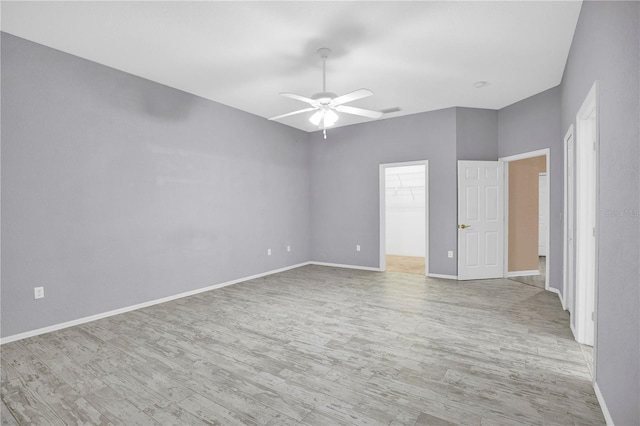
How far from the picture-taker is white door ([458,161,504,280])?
206 inches

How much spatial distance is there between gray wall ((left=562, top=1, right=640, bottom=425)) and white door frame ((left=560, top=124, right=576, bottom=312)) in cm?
135

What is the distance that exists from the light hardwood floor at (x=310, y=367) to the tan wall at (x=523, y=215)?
1.57m

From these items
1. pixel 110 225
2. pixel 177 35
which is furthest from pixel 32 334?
pixel 177 35

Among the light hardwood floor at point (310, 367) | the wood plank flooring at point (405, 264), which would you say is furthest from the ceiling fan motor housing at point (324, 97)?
the wood plank flooring at point (405, 264)

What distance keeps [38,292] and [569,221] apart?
5.71 meters

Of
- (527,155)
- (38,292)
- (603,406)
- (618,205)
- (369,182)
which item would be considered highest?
(527,155)

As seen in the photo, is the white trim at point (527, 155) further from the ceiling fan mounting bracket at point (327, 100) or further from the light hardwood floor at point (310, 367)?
the ceiling fan mounting bracket at point (327, 100)

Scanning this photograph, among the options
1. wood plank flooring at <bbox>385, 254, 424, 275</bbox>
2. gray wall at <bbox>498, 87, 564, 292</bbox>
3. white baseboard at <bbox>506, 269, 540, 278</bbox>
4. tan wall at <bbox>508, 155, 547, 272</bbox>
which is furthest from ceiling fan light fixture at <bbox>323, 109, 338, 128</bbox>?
white baseboard at <bbox>506, 269, 540, 278</bbox>

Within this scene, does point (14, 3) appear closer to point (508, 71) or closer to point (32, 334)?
point (32, 334)

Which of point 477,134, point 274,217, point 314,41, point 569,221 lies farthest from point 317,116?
point 477,134

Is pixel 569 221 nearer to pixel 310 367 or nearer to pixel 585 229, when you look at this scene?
pixel 585 229

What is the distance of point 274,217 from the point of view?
6035mm

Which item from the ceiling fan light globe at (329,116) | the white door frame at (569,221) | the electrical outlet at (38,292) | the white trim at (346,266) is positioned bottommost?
the white trim at (346,266)

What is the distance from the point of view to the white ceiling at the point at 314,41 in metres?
2.62
